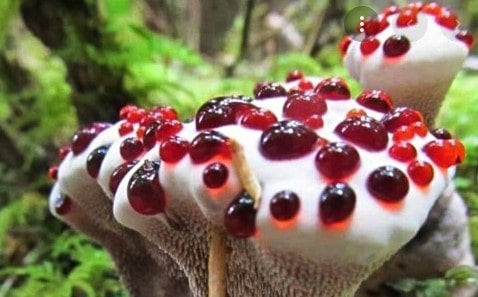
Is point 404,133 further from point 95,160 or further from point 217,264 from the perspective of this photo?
point 95,160

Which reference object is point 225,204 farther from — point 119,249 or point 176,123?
point 119,249

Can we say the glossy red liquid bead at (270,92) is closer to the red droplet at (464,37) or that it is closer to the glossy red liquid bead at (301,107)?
the glossy red liquid bead at (301,107)

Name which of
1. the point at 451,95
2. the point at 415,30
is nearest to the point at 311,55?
the point at 451,95

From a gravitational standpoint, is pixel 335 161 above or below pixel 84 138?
below

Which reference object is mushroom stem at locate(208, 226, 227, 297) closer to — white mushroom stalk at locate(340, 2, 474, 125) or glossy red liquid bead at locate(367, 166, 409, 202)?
glossy red liquid bead at locate(367, 166, 409, 202)

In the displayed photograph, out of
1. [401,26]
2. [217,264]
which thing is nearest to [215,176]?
[217,264]
